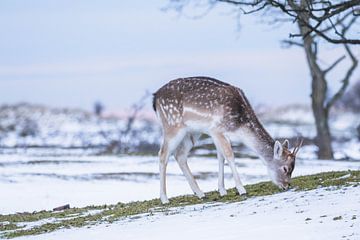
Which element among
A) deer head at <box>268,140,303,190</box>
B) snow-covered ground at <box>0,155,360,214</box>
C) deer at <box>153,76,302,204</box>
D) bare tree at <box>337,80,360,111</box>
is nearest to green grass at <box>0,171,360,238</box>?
deer head at <box>268,140,303,190</box>

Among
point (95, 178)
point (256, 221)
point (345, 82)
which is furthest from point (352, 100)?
point (256, 221)

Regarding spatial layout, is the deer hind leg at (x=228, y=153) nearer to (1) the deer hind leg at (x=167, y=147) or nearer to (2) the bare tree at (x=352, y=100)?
(1) the deer hind leg at (x=167, y=147)

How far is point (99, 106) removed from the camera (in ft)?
234

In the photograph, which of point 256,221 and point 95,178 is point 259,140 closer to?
point 256,221

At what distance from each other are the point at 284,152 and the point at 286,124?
5327 centimetres

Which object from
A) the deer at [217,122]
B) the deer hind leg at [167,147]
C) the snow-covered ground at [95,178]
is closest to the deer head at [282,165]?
the deer at [217,122]

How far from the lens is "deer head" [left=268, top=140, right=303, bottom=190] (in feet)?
49.5

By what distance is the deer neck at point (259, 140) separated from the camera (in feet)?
50.3

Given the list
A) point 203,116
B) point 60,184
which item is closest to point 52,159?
point 60,184

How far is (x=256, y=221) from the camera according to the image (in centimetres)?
1167

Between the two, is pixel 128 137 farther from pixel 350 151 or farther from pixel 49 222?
pixel 49 222

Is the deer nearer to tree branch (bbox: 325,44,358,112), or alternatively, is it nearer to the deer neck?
the deer neck

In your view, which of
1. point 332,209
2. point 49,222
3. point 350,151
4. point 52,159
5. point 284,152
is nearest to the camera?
point 332,209

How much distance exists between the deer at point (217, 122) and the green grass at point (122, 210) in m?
0.32
